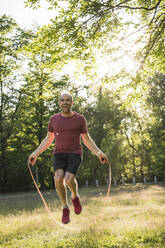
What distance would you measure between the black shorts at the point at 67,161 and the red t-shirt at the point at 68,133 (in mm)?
76

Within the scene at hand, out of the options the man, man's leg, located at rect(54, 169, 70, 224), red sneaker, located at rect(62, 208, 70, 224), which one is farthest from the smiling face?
red sneaker, located at rect(62, 208, 70, 224)

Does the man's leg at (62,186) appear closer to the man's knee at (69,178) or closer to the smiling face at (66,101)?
the man's knee at (69,178)

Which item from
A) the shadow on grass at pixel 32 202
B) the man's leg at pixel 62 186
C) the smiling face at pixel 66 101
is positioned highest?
the smiling face at pixel 66 101

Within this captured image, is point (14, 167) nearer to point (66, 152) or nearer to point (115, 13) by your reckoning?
point (115, 13)

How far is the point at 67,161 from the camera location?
5.63m

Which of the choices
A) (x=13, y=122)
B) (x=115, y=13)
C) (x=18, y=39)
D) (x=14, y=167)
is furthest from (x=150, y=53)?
(x=14, y=167)

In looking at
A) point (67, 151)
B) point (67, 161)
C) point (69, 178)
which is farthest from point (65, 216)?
point (67, 151)

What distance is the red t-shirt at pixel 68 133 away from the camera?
18.3ft

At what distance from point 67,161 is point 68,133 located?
531 millimetres

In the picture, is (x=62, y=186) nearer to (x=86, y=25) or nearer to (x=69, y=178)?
(x=69, y=178)

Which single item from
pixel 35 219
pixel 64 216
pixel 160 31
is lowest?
pixel 35 219

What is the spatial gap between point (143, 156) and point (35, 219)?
41069 millimetres

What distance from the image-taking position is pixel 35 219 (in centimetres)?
1288

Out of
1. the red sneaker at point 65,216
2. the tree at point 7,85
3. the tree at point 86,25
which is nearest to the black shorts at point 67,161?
the red sneaker at point 65,216
